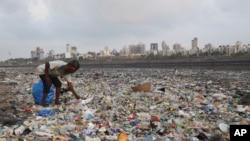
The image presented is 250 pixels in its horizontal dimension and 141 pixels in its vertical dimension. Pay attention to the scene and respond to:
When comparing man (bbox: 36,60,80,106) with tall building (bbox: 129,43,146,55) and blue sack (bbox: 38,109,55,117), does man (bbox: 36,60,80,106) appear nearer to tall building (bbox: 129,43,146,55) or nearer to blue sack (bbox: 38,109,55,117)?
blue sack (bbox: 38,109,55,117)

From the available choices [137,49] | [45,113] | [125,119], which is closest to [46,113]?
[45,113]

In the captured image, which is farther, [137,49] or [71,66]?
[137,49]

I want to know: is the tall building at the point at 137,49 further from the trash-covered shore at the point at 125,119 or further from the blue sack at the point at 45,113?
the blue sack at the point at 45,113

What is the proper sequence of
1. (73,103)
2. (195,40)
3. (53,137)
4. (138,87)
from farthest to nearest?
(195,40) < (138,87) < (73,103) < (53,137)

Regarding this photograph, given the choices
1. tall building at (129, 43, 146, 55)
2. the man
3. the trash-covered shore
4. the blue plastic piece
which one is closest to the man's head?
the man

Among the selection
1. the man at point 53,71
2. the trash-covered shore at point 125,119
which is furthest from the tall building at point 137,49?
the man at point 53,71

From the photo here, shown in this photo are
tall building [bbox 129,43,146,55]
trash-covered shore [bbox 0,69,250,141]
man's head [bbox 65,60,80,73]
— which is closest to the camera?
trash-covered shore [bbox 0,69,250,141]

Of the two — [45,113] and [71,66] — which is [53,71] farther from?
[45,113]

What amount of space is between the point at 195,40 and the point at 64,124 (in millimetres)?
109421

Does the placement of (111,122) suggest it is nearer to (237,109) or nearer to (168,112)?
(168,112)

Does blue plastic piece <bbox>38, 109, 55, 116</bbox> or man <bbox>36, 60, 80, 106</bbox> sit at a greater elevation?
man <bbox>36, 60, 80, 106</bbox>

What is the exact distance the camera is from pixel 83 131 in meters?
4.77

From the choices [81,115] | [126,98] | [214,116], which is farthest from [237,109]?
[81,115]

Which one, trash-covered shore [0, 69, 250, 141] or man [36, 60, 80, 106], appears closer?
trash-covered shore [0, 69, 250, 141]
